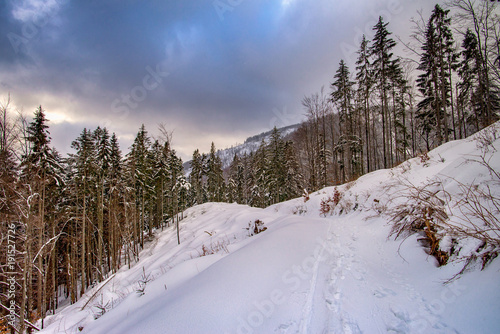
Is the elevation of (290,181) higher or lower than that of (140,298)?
higher

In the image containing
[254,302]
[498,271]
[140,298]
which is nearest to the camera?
[498,271]

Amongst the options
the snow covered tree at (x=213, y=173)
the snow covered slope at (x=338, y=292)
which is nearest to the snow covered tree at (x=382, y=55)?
the snow covered slope at (x=338, y=292)

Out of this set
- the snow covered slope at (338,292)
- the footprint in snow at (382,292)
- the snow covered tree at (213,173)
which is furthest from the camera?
the snow covered tree at (213,173)

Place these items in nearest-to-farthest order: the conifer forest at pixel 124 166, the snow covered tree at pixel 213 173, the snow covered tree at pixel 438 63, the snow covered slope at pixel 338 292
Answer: the snow covered slope at pixel 338 292, the conifer forest at pixel 124 166, the snow covered tree at pixel 438 63, the snow covered tree at pixel 213 173

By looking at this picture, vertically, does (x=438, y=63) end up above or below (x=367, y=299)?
above

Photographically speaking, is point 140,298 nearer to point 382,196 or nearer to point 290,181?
point 382,196

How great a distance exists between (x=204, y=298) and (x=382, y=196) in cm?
818

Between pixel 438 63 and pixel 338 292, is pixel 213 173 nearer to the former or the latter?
pixel 438 63

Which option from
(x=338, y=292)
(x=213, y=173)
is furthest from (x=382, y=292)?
(x=213, y=173)

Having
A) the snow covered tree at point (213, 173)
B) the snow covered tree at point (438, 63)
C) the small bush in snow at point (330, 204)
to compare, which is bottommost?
the small bush in snow at point (330, 204)

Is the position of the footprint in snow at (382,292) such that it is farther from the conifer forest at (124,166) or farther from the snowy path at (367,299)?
the conifer forest at (124,166)

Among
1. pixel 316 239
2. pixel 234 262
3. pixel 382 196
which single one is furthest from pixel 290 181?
pixel 234 262

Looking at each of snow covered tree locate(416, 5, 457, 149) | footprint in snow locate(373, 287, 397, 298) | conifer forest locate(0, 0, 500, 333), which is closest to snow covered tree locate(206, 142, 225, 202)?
conifer forest locate(0, 0, 500, 333)

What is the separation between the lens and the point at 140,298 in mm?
4109
